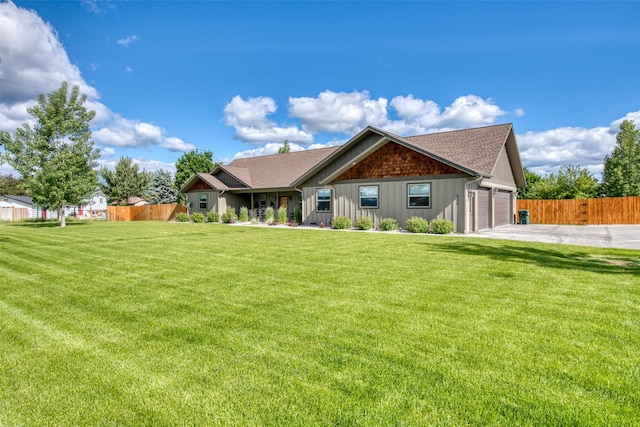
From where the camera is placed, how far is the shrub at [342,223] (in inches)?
721

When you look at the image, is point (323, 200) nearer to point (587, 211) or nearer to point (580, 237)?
point (580, 237)

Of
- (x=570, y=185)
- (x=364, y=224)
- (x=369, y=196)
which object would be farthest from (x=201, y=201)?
(x=570, y=185)

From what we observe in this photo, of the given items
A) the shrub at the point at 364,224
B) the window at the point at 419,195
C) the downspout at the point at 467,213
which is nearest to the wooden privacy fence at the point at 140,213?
the shrub at the point at 364,224

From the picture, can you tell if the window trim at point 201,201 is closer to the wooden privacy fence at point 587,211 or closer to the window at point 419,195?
the window at point 419,195

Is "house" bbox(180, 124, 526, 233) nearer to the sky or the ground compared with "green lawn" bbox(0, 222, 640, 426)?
nearer to the sky

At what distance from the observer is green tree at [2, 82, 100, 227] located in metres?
22.5

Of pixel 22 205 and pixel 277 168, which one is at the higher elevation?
pixel 277 168

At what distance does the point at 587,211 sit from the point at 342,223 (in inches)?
659

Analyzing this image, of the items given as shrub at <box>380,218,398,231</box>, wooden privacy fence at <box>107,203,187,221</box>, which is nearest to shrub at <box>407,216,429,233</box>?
shrub at <box>380,218,398,231</box>

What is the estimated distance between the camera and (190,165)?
4634 cm

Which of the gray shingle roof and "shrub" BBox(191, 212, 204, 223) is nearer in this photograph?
the gray shingle roof

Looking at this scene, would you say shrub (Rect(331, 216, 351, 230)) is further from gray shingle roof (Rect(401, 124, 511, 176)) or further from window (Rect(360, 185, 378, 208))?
gray shingle roof (Rect(401, 124, 511, 176))

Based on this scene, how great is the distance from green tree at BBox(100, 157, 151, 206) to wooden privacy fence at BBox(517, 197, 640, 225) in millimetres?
49568

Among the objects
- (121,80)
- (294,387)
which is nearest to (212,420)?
(294,387)
